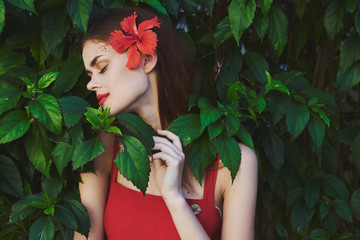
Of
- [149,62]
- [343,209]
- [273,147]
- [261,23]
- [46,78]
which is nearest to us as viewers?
[46,78]

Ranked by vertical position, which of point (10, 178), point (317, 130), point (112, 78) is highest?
point (112, 78)

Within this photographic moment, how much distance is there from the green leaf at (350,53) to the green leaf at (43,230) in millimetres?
1108

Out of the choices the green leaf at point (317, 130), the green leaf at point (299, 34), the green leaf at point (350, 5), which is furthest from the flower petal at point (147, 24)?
the green leaf at point (299, 34)

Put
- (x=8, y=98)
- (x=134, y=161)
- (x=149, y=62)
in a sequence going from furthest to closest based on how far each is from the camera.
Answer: (x=149, y=62) → (x=8, y=98) → (x=134, y=161)

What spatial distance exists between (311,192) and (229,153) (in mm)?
675

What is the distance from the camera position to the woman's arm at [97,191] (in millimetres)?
1461

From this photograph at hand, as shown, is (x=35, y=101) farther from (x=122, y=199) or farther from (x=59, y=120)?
(x=122, y=199)

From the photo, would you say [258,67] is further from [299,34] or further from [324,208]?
[324,208]

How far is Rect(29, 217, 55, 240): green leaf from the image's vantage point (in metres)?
1.23

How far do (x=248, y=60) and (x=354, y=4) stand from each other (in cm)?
40

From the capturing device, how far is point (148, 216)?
4.67 ft

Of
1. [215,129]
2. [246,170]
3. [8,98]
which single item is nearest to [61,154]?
Answer: [8,98]

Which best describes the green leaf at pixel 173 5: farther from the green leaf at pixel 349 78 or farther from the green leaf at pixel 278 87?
the green leaf at pixel 349 78

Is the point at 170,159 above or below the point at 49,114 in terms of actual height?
below
